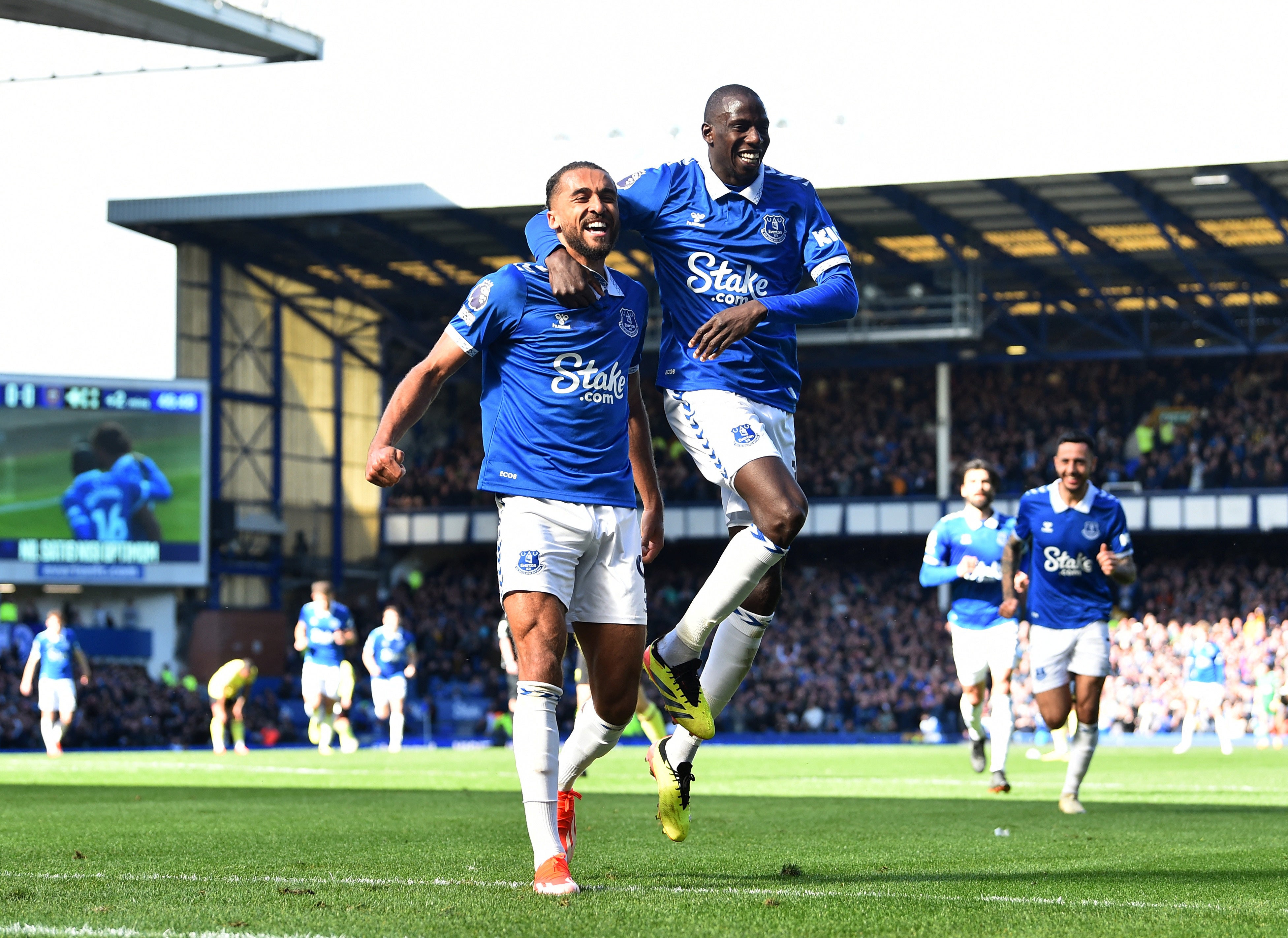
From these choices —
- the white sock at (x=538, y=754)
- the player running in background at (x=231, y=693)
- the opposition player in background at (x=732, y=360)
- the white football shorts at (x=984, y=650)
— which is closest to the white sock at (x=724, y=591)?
the opposition player in background at (x=732, y=360)

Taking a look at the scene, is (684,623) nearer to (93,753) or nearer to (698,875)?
(698,875)

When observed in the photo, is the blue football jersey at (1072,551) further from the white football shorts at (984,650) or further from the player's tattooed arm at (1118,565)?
the white football shorts at (984,650)


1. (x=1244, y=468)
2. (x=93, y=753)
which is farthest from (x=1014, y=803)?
(x=1244, y=468)

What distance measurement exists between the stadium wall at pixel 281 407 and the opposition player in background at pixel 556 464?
121 ft

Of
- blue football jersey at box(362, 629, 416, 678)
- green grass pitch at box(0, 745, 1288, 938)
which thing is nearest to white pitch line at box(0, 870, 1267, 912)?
green grass pitch at box(0, 745, 1288, 938)

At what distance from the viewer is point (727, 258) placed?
6555mm

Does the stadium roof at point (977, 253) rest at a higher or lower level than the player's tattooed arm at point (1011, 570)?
higher

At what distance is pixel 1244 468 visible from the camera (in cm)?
4056

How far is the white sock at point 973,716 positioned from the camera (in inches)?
552

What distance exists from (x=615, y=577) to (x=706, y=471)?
964 millimetres

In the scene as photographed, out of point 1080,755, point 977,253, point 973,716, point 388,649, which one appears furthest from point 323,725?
point 977,253

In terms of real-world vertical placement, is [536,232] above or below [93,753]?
above

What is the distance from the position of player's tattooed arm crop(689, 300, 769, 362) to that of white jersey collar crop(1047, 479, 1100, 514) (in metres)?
4.79

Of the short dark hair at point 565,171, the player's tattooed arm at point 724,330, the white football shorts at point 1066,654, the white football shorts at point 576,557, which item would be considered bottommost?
the white football shorts at point 1066,654
